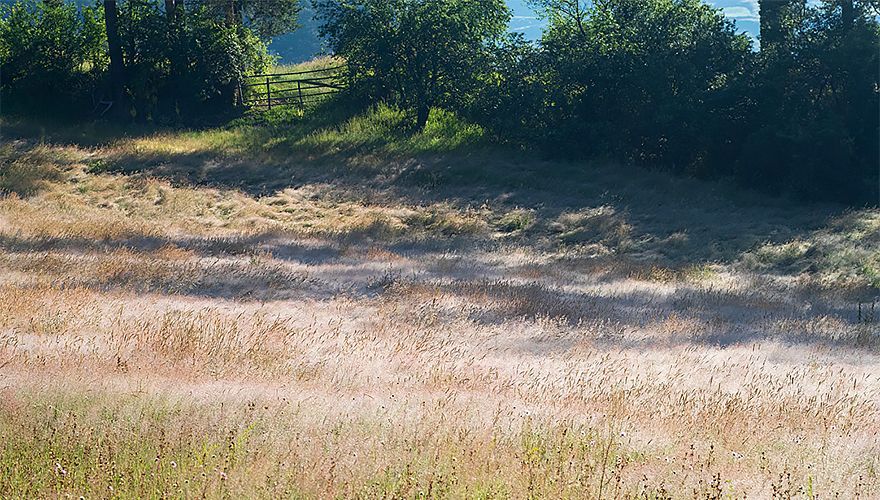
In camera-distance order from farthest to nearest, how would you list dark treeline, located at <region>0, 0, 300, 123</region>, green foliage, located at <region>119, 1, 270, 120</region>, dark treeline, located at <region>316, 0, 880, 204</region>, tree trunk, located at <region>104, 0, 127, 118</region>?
green foliage, located at <region>119, 1, 270, 120</region> < dark treeline, located at <region>0, 0, 300, 123</region> < tree trunk, located at <region>104, 0, 127, 118</region> < dark treeline, located at <region>316, 0, 880, 204</region>

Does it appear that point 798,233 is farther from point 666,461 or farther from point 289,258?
point 666,461

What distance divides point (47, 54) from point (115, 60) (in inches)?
113

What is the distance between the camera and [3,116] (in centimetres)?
3344

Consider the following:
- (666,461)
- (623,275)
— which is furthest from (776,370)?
(623,275)

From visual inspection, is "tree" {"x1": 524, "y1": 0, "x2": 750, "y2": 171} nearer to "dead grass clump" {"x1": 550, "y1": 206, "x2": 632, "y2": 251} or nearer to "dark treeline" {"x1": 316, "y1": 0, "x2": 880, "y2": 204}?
"dark treeline" {"x1": 316, "y1": 0, "x2": 880, "y2": 204}

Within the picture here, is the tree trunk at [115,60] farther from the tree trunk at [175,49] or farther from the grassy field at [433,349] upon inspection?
the grassy field at [433,349]

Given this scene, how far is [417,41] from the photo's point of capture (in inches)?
1226

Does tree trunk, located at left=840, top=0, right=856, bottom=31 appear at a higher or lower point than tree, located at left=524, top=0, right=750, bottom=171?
higher

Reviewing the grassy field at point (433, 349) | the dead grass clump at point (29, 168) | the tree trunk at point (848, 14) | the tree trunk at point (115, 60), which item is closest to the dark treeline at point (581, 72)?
the tree trunk at point (848, 14)

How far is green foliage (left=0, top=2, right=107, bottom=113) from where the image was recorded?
Result: 3431 centimetres

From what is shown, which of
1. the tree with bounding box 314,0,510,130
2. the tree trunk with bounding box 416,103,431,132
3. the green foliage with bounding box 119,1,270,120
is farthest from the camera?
the green foliage with bounding box 119,1,270,120

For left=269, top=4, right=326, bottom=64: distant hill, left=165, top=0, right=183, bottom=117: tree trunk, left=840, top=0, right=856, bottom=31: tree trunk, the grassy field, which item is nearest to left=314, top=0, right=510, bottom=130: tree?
left=165, top=0, right=183, bottom=117: tree trunk

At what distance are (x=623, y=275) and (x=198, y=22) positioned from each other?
2530cm

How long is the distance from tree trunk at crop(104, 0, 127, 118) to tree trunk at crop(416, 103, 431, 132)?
11915mm
